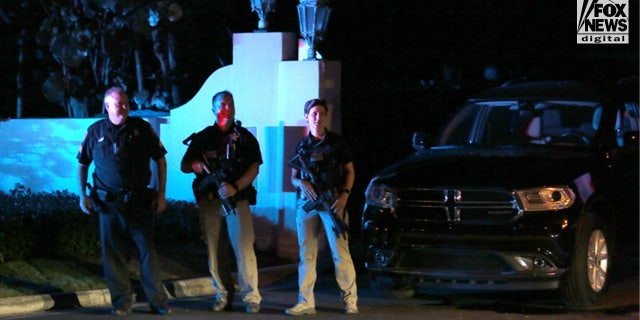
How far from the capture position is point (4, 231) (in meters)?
11.5

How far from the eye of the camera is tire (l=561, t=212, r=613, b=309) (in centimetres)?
999

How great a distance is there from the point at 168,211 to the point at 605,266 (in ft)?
16.8

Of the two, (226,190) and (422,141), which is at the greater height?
(422,141)

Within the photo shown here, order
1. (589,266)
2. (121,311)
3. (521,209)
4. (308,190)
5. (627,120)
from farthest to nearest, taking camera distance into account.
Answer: (627,120), (589,266), (121,311), (308,190), (521,209)

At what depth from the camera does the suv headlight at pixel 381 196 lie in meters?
10.4

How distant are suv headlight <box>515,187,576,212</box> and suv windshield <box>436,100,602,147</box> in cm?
113

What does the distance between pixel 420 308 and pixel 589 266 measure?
1449mm

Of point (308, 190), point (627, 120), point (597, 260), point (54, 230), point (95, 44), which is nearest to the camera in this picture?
point (308, 190)

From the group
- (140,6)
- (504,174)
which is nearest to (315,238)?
(504,174)

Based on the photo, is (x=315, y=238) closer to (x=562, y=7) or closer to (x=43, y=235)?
(x=43, y=235)

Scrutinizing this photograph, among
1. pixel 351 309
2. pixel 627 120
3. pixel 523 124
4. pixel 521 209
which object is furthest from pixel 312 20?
pixel 521 209

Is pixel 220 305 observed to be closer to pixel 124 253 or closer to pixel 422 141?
pixel 124 253

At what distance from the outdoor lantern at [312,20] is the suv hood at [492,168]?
315cm

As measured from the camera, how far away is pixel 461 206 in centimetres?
1006
